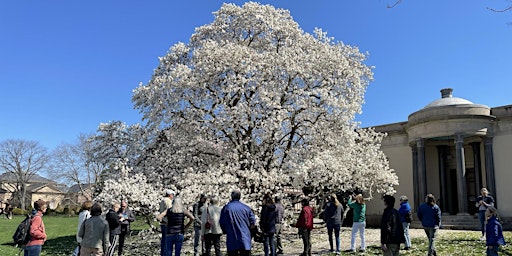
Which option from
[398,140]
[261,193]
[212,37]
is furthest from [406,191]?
[212,37]

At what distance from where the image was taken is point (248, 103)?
16281mm

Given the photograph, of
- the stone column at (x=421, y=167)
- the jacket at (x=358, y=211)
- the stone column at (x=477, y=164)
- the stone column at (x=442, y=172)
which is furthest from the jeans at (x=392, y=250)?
the stone column at (x=442, y=172)

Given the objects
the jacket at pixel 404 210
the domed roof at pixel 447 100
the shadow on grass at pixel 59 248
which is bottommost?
the shadow on grass at pixel 59 248

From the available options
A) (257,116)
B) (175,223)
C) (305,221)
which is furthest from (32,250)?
(257,116)

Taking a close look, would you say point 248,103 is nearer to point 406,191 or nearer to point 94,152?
point 406,191

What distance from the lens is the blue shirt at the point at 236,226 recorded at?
298 inches

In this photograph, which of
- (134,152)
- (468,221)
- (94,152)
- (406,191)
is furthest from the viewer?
(94,152)

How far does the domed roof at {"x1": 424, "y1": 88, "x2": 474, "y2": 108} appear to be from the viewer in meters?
23.7

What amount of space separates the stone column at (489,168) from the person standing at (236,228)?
741 inches

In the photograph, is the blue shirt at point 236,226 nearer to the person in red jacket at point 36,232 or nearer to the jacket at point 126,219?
the person in red jacket at point 36,232

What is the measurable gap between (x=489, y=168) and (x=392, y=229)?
16.8 metres

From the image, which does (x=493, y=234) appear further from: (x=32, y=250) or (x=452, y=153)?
(x=452, y=153)

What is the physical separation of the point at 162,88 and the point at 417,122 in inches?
566

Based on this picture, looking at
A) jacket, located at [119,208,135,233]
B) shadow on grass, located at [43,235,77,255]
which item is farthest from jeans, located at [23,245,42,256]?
shadow on grass, located at [43,235,77,255]
